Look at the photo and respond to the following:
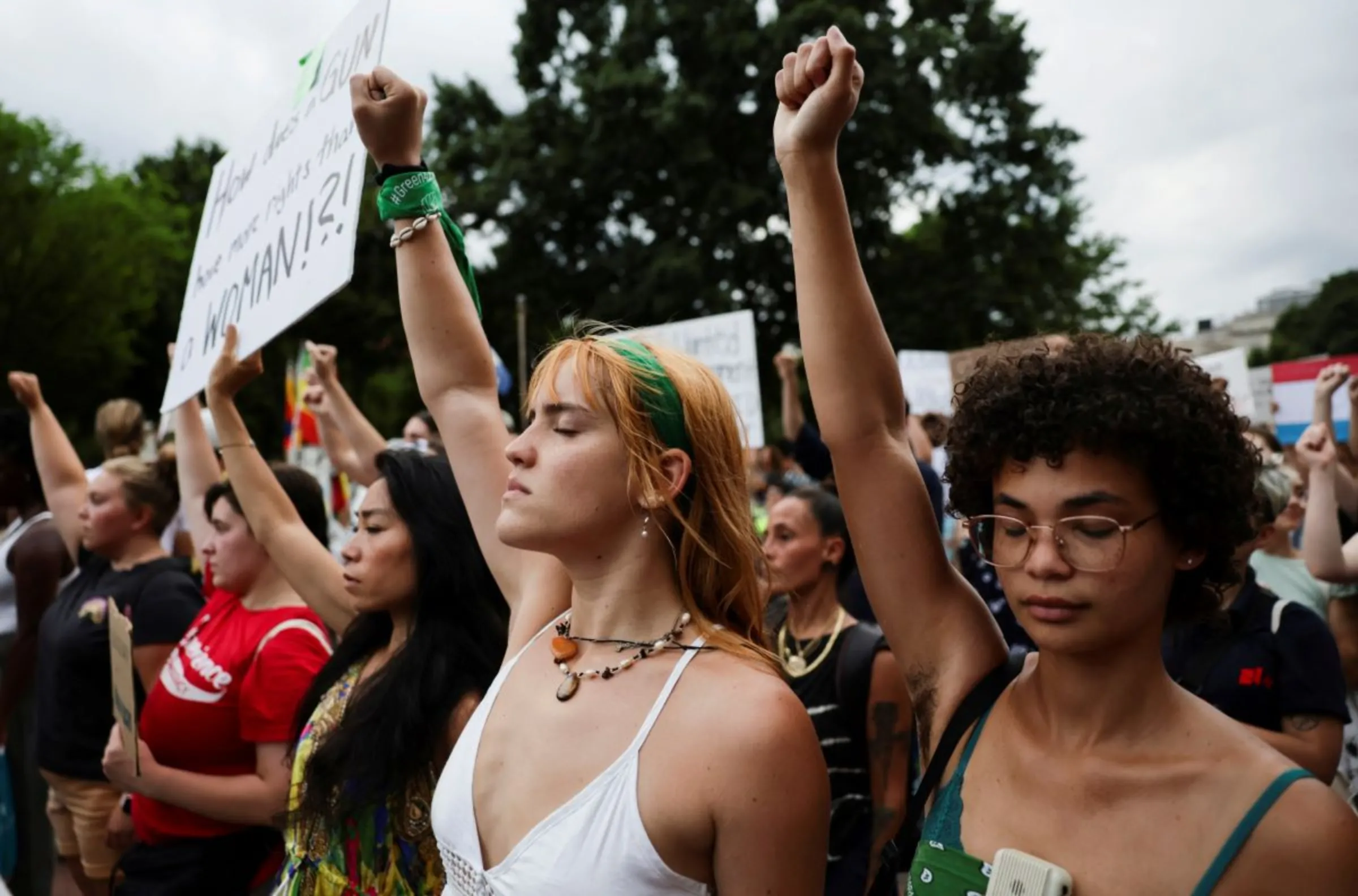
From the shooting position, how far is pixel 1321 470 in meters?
4.07

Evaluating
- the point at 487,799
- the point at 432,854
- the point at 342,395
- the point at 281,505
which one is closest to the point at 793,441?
the point at 342,395

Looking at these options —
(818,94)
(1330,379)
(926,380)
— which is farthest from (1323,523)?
(926,380)

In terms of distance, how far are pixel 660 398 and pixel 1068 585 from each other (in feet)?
2.42

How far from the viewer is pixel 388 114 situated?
8.29ft

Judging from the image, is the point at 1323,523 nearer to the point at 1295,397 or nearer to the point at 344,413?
the point at 344,413

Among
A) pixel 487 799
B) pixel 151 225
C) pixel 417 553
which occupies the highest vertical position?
pixel 151 225

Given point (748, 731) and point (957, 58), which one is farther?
point (957, 58)

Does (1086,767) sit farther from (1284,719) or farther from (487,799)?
(1284,719)

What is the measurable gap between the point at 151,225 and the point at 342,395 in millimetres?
30356

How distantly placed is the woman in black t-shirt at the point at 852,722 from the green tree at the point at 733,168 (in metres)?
19.3

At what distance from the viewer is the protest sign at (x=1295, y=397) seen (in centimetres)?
729

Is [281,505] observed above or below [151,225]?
below

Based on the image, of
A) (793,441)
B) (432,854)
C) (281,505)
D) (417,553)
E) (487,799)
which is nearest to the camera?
(487,799)

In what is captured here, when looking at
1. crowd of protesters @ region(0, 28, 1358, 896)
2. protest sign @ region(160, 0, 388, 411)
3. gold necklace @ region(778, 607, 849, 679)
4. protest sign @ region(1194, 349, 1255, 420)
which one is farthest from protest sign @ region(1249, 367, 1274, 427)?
protest sign @ region(160, 0, 388, 411)
